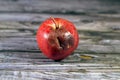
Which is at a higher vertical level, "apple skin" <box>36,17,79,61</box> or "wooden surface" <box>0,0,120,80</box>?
"apple skin" <box>36,17,79,61</box>

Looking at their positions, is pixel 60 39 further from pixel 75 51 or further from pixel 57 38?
pixel 75 51

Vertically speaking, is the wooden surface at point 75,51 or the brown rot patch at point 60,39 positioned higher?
the brown rot patch at point 60,39

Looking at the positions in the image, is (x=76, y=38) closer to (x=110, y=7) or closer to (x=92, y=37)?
(x=92, y=37)

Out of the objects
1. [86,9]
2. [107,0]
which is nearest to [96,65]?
[86,9]

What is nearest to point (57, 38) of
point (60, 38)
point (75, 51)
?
point (60, 38)
